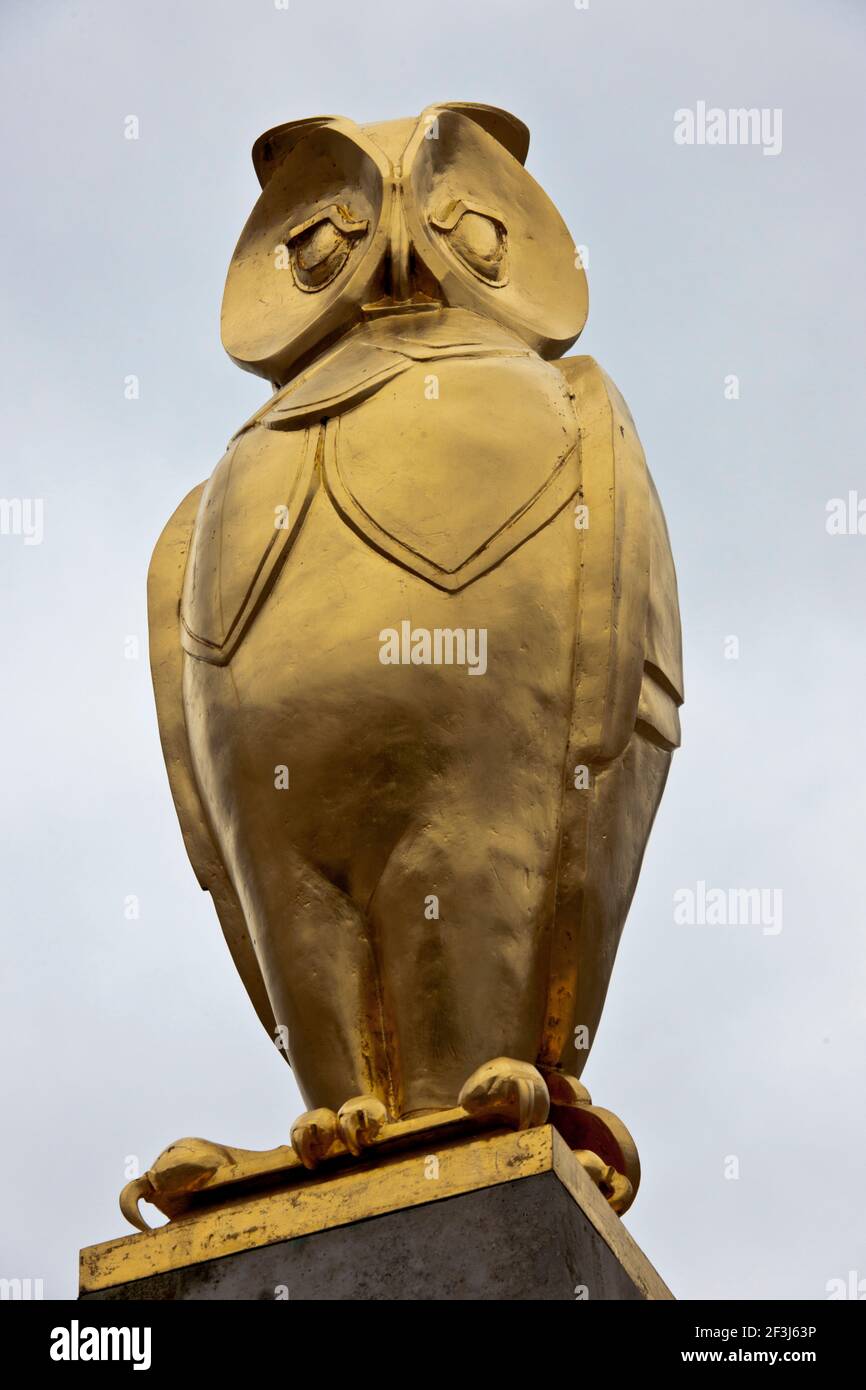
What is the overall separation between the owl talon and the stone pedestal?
6 centimetres

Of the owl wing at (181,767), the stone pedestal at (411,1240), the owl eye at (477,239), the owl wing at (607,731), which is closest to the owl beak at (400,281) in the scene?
the owl eye at (477,239)

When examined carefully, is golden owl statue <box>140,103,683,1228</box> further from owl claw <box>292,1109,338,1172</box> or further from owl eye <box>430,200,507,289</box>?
owl eye <box>430,200,507,289</box>

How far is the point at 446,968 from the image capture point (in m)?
7.02

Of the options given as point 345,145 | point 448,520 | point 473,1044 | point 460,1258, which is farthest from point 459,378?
point 460,1258

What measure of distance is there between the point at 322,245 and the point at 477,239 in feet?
1.49

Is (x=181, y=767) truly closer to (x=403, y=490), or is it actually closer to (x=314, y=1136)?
(x=403, y=490)

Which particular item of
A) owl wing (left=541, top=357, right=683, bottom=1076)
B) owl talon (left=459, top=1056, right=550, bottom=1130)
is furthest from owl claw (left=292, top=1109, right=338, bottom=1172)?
owl wing (left=541, top=357, right=683, bottom=1076)

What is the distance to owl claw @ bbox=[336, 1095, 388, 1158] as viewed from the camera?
6.69m

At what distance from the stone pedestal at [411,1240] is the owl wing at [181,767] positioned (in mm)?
975

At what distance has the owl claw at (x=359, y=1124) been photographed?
21.9 feet

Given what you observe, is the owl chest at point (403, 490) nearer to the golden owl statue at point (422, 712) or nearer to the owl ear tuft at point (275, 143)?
the golden owl statue at point (422, 712)
